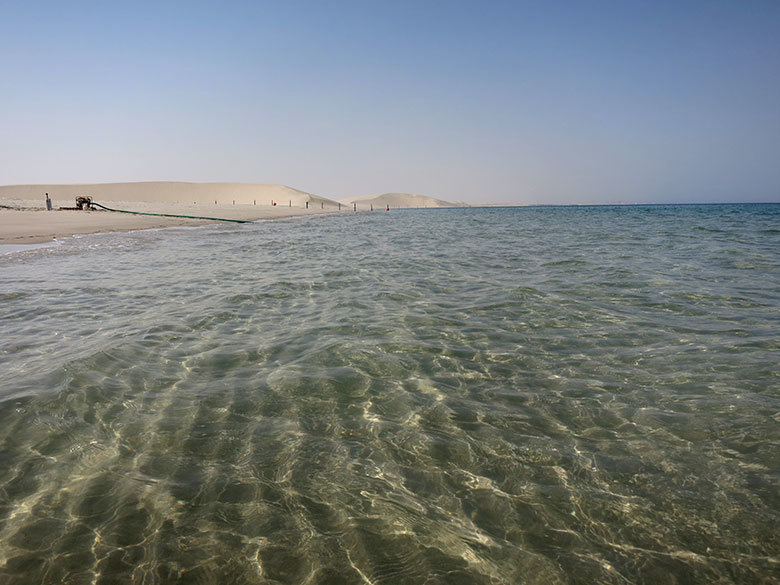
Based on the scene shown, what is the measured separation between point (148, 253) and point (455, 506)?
15.1 metres

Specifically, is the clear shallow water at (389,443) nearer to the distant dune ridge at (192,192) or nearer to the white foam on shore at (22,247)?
the white foam on shore at (22,247)

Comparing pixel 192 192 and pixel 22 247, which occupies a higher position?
pixel 192 192

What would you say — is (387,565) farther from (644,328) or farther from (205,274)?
(205,274)

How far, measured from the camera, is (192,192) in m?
130

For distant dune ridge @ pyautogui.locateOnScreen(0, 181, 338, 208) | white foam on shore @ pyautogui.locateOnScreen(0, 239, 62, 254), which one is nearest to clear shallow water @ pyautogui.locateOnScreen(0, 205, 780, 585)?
white foam on shore @ pyautogui.locateOnScreen(0, 239, 62, 254)

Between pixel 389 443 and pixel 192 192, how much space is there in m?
144

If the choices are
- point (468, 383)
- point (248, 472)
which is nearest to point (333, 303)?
point (468, 383)

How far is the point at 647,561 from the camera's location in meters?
2.30

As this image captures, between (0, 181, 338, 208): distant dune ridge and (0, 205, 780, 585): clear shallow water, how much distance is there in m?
116

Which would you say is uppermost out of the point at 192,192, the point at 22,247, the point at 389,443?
the point at 192,192

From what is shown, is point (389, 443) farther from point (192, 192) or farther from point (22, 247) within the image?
point (192, 192)

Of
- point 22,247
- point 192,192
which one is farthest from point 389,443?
point 192,192

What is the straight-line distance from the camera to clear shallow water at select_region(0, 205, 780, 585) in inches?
91.5

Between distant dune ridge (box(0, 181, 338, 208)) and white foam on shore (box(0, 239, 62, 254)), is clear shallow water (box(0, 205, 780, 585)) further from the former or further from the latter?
distant dune ridge (box(0, 181, 338, 208))
